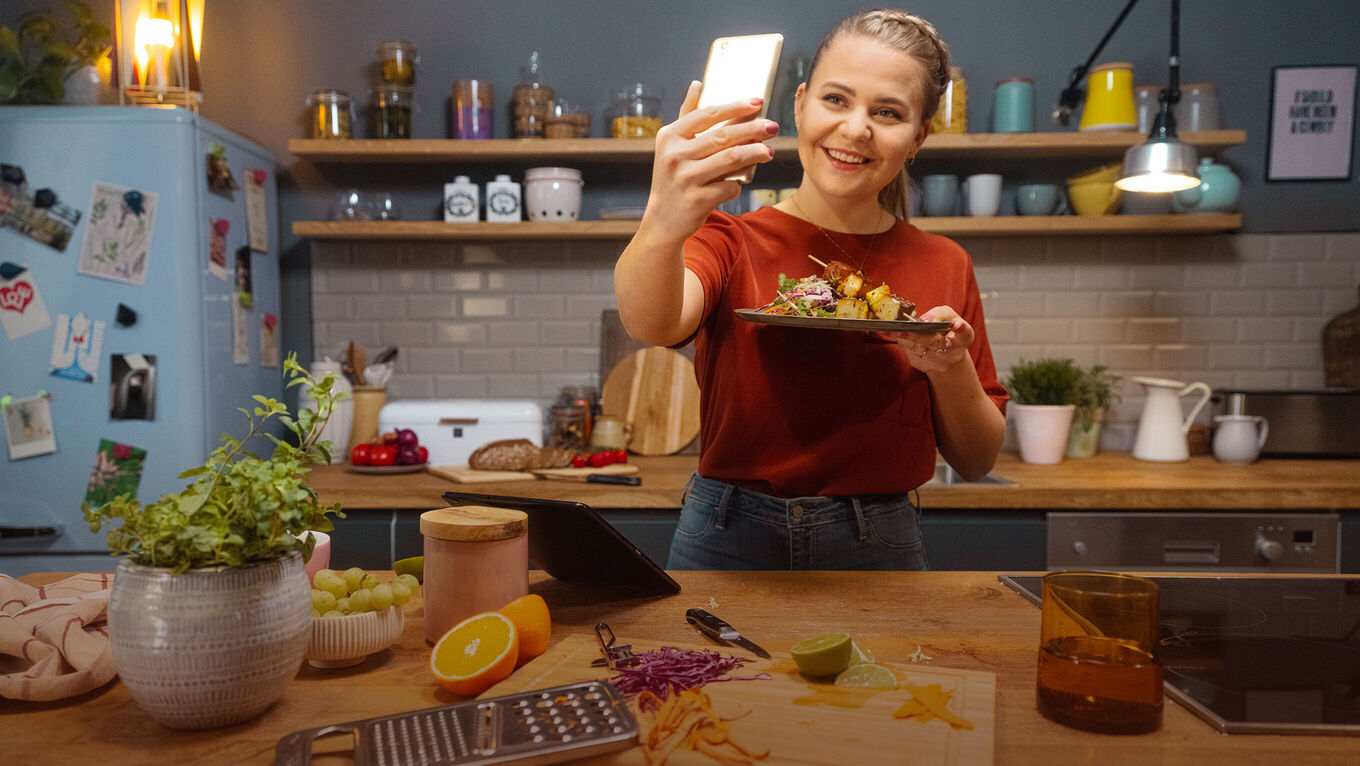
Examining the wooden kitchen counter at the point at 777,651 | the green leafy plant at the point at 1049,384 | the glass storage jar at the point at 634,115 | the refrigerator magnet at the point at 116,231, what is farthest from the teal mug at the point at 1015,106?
the refrigerator magnet at the point at 116,231

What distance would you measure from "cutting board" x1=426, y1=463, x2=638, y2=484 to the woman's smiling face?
1.35 m

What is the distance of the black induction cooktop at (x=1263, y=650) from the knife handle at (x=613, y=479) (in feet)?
4.11

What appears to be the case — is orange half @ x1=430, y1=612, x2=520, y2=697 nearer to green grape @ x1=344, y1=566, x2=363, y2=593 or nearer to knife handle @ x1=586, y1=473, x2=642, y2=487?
green grape @ x1=344, y1=566, x2=363, y2=593

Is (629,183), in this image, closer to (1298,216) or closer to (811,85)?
(811,85)

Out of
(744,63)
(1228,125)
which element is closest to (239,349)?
(744,63)

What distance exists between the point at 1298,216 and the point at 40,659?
362 cm

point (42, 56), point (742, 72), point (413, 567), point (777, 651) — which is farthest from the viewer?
point (42, 56)

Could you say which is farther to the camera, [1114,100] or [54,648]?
[1114,100]

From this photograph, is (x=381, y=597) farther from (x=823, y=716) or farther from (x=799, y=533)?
(x=799, y=533)

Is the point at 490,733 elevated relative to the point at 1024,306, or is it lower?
lower

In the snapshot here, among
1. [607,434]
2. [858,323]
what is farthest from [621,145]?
[858,323]

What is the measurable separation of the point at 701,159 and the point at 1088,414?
2.21m

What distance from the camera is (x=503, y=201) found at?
287cm

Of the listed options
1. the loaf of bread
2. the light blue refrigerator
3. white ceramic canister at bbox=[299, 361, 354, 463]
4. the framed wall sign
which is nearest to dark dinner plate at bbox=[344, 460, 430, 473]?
the loaf of bread
